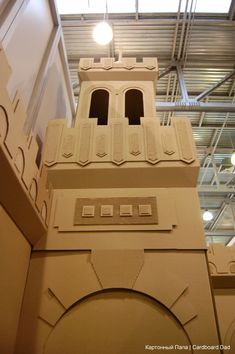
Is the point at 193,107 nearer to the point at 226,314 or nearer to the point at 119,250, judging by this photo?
the point at 226,314

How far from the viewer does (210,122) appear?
850 centimetres

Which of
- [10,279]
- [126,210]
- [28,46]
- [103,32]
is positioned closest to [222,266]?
[126,210]

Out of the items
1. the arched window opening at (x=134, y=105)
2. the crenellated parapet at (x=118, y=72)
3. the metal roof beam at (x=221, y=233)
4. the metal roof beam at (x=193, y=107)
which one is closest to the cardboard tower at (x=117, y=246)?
the arched window opening at (x=134, y=105)

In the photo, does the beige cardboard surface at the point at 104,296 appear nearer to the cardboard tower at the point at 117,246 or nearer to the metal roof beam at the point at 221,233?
the cardboard tower at the point at 117,246

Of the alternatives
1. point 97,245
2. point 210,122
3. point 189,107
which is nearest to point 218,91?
point 210,122

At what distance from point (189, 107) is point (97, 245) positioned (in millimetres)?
4655

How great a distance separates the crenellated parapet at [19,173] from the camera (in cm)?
187

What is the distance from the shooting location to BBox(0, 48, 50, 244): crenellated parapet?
6.12 ft

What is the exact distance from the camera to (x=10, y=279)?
2158 mm

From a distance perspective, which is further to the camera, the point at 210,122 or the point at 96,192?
the point at 210,122

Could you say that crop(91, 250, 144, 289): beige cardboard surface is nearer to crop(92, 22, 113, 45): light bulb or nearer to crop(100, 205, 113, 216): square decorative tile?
crop(100, 205, 113, 216): square decorative tile

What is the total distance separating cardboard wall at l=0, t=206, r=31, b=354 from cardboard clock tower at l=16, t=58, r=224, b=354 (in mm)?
122

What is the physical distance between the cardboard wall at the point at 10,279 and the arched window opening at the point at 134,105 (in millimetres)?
2900

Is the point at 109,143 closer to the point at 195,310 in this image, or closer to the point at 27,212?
the point at 27,212
